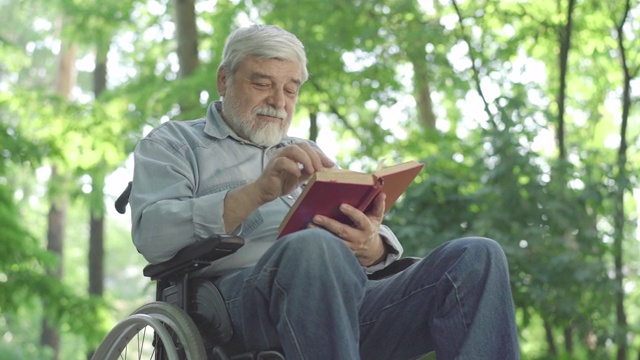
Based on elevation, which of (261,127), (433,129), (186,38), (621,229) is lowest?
(621,229)

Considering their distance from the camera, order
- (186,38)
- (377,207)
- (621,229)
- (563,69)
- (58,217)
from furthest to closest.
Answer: (58,217) < (186,38) < (563,69) < (621,229) < (377,207)

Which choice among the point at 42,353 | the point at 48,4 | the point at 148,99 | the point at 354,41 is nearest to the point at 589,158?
the point at 354,41

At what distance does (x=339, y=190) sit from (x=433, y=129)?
611 centimetres

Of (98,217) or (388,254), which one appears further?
(98,217)

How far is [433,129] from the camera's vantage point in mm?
8125

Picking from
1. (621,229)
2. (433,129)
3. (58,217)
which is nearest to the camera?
(621,229)

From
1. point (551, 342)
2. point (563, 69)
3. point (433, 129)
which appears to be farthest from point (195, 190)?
Answer: point (433, 129)

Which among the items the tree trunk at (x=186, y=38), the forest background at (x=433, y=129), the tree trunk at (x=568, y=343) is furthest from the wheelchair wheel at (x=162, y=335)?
the tree trunk at (x=186, y=38)

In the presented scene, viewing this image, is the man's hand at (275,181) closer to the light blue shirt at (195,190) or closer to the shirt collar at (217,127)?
the light blue shirt at (195,190)

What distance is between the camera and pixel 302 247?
6.41 feet

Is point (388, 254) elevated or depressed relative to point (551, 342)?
elevated

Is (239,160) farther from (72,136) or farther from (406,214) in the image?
(72,136)

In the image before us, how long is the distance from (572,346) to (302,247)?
5104mm

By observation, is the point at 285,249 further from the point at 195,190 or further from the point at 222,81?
the point at 222,81
